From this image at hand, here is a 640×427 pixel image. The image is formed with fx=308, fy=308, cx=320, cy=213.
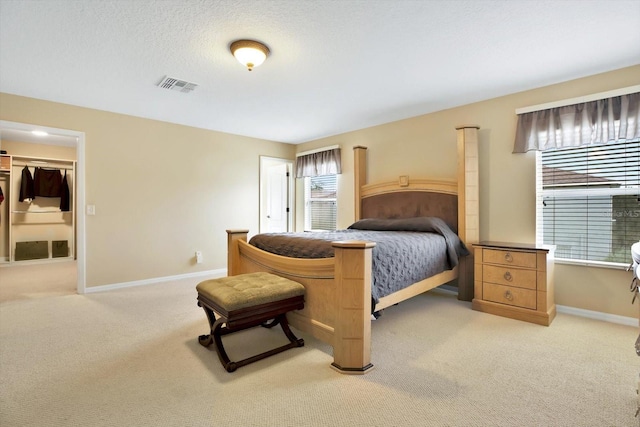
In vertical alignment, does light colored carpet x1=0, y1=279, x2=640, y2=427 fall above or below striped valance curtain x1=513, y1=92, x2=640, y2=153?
below

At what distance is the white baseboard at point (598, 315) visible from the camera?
108 inches

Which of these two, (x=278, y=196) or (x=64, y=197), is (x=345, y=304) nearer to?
(x=278, y=196)

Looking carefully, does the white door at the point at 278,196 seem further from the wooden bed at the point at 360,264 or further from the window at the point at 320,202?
the wooden bed at the point at 360,264

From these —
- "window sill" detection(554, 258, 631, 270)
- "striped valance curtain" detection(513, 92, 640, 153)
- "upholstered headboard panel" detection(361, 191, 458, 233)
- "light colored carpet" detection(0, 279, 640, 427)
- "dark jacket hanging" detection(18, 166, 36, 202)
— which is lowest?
"light colored carpet" detection(0, 279, 640, 427)

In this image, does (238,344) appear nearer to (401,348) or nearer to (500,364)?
(401,348)

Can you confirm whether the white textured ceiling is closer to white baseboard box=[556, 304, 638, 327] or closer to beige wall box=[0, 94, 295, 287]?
beige wall box=[0, 94, 295, 287]

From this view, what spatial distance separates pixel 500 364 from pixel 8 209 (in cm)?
802

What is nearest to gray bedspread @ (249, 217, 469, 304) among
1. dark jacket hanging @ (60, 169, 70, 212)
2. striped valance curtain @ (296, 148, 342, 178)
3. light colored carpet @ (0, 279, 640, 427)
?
light colored carpet @ (0, 279, 640, 427)

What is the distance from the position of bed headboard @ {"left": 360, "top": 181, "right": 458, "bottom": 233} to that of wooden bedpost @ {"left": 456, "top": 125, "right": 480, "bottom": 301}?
0.19 m

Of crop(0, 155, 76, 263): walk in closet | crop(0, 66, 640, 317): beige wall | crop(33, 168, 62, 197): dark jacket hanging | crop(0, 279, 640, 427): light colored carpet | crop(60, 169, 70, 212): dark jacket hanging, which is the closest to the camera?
crop(0, 279, 640, 427): light colored carpet

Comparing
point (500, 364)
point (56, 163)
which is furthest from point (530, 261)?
point (56, 163)

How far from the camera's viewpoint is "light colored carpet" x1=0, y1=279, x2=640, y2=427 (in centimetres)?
154

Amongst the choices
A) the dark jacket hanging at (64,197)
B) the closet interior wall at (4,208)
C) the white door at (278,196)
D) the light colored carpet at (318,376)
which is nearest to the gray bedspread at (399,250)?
the light colored carpet at (318,376)

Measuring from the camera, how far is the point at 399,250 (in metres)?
2.55
